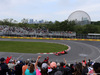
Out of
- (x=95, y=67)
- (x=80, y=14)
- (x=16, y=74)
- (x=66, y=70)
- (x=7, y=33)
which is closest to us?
(x=95, y=67)

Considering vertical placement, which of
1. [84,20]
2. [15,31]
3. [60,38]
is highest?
[84,20]

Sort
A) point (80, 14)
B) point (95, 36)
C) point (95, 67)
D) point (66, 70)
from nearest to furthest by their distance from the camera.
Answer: point (95, 67) < point (66, 70) < point (95, 36) < point (80, 14)

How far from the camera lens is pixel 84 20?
186ft

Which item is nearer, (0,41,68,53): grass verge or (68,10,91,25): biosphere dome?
(0,41,68,53): grass verge

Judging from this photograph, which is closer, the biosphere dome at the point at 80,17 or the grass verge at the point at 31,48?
the grass verge at the point at 31,48

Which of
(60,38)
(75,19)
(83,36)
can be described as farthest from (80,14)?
(60,38)

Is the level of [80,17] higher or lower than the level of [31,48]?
higher

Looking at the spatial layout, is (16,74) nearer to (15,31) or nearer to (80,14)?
(15,31)

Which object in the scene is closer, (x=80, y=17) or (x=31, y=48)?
(x=31, y=48)

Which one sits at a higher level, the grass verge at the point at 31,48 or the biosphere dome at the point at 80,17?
the biosphere dome at the point at 80,17

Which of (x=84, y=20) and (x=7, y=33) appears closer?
(x=7, y=33)

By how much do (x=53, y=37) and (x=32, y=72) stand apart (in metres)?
36.7

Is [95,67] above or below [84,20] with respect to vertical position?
below

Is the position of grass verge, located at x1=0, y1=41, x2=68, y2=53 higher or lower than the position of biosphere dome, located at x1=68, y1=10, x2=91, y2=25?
lower
